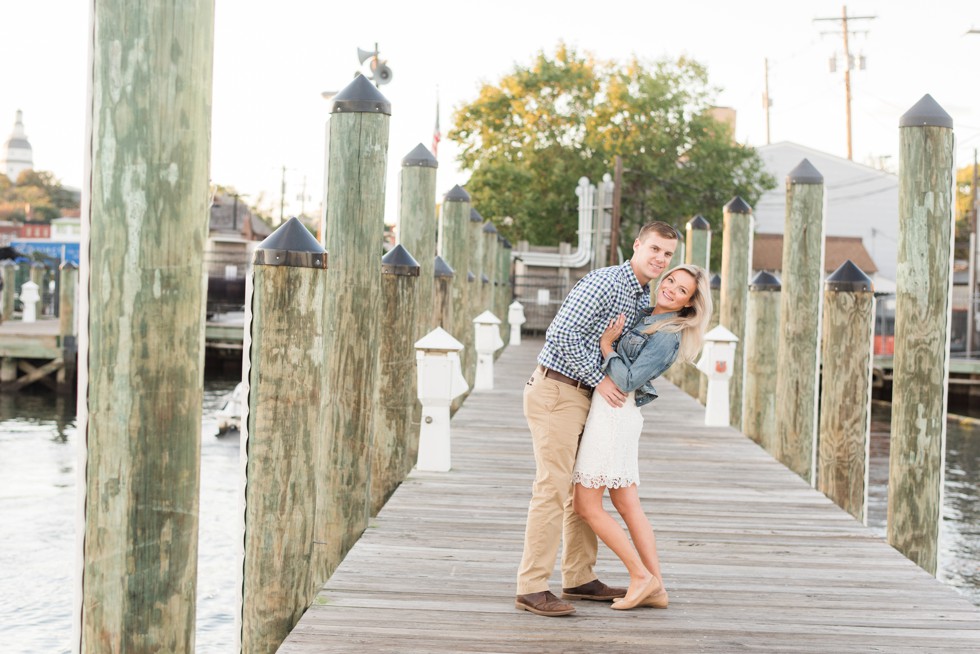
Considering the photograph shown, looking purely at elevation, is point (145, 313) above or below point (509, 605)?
above

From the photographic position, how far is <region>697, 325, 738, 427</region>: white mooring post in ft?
38.7

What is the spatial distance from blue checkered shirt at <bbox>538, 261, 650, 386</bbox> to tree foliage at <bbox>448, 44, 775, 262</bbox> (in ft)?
120

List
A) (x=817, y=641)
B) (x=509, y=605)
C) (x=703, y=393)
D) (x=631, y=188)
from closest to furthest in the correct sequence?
1. (x=817, y=641)
2. (x=509, y=605)
3. (x=703, y=393)
4. (x=631, y=188)

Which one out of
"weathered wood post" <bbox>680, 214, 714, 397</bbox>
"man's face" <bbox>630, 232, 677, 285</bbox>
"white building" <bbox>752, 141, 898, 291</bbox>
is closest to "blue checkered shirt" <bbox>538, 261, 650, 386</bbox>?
"man's face" <bbox>630, 232, 677, 285</bbox>

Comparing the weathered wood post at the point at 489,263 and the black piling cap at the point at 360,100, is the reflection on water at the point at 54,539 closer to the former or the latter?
the black piling cap at the point at 360,100

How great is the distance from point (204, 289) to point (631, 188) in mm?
39660

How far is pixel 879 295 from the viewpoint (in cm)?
3428

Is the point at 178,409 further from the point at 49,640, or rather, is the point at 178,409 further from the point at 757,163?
the point at 757,163

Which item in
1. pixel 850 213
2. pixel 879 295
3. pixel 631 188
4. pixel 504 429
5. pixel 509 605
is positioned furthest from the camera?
pixel 850 213

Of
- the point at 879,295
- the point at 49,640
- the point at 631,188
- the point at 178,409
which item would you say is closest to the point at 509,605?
the point at 178,409

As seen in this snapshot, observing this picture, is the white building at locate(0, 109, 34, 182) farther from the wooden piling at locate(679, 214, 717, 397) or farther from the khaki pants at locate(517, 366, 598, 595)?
the khaki pants at locate(517, 366, 598, 595)

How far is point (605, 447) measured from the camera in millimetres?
5051

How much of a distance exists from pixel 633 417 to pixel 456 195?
8.05 m

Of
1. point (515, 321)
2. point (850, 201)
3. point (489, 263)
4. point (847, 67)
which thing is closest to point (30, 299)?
point (515, 321)
